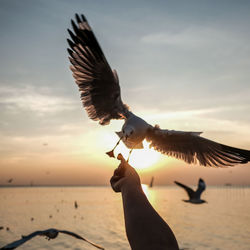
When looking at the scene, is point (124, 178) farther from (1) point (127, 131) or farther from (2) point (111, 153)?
(2) point (111, 153)

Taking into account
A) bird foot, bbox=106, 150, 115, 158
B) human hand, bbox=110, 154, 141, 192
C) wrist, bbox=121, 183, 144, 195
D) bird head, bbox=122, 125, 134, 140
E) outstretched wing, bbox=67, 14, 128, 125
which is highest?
outstretched wing, bbox=67, 14, 128, 125

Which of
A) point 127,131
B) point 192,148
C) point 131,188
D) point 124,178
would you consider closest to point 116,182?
point 124,178

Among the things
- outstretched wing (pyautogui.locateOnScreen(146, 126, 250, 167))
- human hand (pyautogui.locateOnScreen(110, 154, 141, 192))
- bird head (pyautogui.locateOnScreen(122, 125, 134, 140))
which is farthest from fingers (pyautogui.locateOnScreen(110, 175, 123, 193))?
outstretched wing (pyautogui.locateOnScreen(146, 126, 250, 167))

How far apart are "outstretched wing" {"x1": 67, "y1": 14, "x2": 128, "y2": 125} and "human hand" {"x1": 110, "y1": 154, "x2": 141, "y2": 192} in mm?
3870

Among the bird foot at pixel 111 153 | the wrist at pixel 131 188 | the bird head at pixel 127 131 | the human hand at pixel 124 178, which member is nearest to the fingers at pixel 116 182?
the human hand at pixel 124 178

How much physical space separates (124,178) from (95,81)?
14.5 feet

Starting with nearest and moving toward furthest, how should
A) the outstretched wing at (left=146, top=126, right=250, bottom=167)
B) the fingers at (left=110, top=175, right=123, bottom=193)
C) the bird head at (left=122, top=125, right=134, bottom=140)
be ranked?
the fingers at (left=110, top=175, right=123, bottom=193) < the bird head at (left=122, top=125, right=134, bottom=140) < the outstretched wing at (left=146, top=126, right=250, bottom=167)

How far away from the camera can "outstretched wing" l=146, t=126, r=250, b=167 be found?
5.82 metres

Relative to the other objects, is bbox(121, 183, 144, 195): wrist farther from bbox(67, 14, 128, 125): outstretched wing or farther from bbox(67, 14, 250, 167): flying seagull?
bbox(67, 14, 128, 125): outstretched wing

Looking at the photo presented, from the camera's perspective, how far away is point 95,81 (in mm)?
6746

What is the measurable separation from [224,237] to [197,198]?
10950 millimetres

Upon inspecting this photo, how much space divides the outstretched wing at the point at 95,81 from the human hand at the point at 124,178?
3.87 m

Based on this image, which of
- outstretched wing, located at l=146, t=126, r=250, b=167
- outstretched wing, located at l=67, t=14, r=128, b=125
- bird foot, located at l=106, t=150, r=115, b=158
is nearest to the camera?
bird foot, located at l=106, t=150, r=115, b=158

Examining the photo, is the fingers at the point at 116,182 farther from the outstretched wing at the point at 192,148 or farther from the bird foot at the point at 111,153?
the outstretched wing at the point at 192,148
